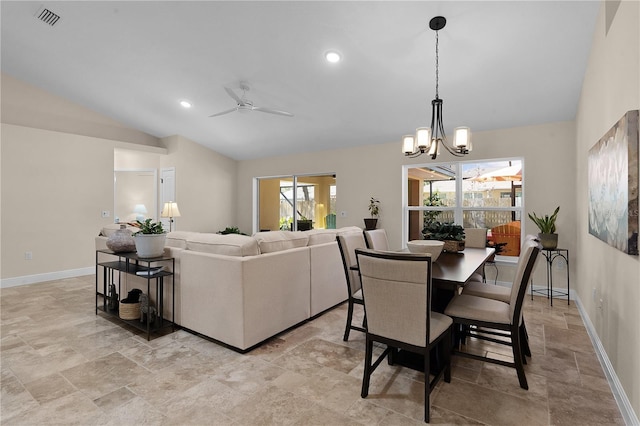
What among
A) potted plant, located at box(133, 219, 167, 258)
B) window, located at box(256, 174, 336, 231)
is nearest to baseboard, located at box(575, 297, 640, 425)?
potted plant, located at box(133, 219, 167, 258)

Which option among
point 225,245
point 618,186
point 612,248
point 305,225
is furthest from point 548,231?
point 305,225

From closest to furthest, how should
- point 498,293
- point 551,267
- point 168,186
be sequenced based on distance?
1. point 498,293
2. point 551,267
3. point 168,186

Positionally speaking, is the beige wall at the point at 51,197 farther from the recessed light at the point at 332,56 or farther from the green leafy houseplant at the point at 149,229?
the recessed light at the point at 332,56

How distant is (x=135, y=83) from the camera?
5.05 meters

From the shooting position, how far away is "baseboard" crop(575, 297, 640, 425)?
1795 mm

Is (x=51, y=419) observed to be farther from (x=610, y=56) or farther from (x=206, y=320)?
(x=610, y=56)

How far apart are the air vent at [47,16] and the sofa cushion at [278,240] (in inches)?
145

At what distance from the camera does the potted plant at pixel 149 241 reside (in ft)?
9.92

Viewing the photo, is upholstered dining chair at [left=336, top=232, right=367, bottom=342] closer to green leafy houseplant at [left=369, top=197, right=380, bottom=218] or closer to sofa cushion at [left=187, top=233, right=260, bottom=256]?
sofa cushion at [left=187, top=233, right=260, bottom=256]

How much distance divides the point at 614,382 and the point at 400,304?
5.34 ft

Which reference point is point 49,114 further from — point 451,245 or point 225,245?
point 451,245

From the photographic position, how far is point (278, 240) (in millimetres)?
3059

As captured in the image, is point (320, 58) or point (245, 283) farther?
point (320, 58)

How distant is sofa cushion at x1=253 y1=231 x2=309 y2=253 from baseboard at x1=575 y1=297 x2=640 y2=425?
2.58 meters
